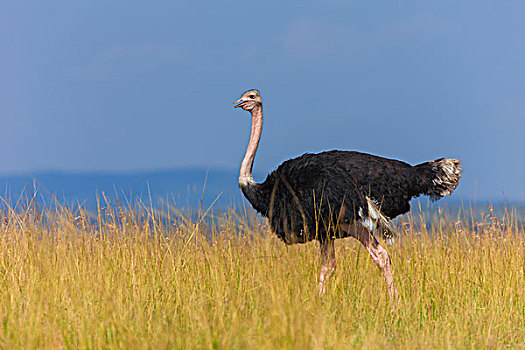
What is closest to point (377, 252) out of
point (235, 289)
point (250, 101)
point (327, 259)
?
point (327, 259)

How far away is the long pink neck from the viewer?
817cm

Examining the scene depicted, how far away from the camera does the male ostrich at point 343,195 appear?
7086 millimetres

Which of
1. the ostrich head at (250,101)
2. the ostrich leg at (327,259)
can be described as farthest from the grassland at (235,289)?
the ostrich head at (250,101)

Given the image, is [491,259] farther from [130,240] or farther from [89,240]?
[89,240]

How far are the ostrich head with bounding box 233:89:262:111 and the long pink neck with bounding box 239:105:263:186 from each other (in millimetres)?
56

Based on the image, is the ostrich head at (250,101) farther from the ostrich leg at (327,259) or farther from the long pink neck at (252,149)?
the ostrich leg at (327,259)

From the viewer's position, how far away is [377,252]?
7.19 metres

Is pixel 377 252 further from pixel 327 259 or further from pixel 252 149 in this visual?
pixel 252 149

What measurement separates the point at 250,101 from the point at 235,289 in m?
3.23

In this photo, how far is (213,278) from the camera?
6.25 metres

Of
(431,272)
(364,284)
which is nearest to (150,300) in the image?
(364,284)

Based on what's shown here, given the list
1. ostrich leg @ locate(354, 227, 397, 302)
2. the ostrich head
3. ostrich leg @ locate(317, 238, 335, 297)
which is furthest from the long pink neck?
ostrich leg @ locate(354, 227, 397, 302)

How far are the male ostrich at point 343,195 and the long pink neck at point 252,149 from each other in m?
0.16

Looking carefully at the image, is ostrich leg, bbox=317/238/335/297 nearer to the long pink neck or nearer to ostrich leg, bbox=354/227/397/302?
ostrich leg, bbox=354/227/397/302
